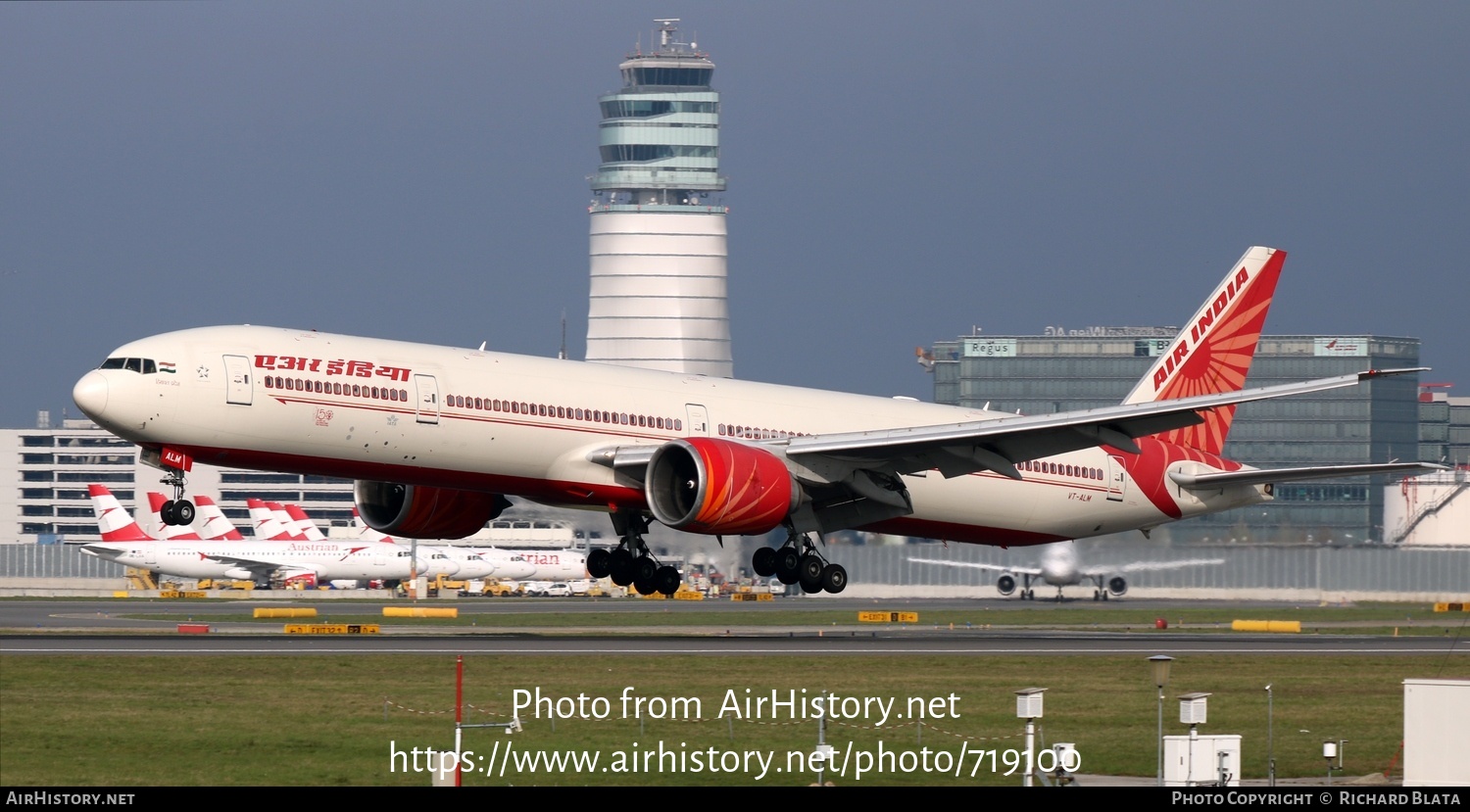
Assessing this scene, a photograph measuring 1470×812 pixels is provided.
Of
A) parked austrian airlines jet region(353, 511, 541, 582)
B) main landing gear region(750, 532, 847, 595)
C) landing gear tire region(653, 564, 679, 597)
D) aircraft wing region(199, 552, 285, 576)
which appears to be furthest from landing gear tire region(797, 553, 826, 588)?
aircraft wing region(199, 552, 285, 576)

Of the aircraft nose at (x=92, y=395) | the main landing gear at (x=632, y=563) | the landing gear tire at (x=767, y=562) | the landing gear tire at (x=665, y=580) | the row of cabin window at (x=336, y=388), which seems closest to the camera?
the aircraft nose at (x=92, y=395)

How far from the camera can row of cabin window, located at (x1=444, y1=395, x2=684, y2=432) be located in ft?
142

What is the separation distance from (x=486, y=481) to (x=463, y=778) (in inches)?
678

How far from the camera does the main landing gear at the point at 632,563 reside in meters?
49.8

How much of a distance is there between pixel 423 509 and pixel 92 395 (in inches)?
425

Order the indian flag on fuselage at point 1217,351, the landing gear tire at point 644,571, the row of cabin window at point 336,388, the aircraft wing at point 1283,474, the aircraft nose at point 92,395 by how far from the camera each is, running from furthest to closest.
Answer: the indian flag on fuselage at point 1217,351, the landing gear tire at point 644,571, the aircraft wing at point 1283,474, the row of cabin window at point 336,388, the aircraft nose at point 92,395

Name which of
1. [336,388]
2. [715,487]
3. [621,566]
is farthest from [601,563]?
[336,388]

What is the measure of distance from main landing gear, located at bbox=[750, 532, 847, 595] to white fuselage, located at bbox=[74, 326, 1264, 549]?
2780mm

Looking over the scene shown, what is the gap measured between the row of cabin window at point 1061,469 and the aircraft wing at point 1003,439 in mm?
4490

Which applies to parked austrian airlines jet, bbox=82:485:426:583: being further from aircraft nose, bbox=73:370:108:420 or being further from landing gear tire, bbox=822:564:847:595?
aircraft nose, bbox=73:370:108:420

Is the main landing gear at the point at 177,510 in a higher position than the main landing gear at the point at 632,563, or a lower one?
higher

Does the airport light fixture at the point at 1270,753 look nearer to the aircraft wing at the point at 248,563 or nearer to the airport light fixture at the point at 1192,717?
the airport light fixture at the point at 1192,717

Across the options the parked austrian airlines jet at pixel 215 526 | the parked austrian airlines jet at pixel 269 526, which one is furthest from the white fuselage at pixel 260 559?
the parked austrian airlines jet at pixel 269 526

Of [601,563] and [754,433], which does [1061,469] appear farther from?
[601,563]
